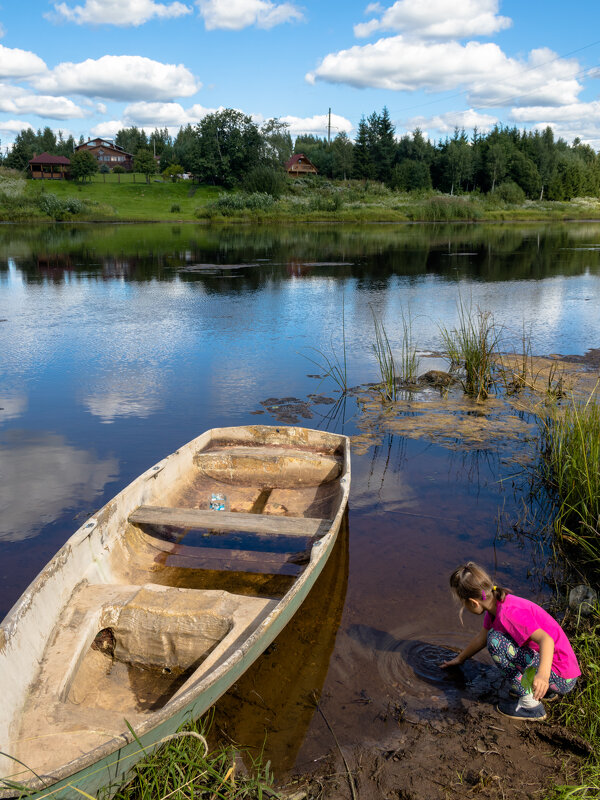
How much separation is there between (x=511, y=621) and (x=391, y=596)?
1.60 m

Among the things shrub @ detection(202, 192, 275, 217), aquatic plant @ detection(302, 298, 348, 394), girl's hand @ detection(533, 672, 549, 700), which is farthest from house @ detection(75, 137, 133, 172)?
girl's hand @ detection(533, 672, 549, 700)

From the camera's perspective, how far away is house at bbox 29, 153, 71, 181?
72562 mm

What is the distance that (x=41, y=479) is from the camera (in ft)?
23.6

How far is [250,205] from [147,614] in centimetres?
5322

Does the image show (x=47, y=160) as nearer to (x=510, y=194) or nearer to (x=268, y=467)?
(x=510, y=194)

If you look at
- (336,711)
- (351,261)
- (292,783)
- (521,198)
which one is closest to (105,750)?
(292,783)

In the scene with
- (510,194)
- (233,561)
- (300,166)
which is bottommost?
(233,561)

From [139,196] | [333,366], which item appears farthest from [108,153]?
[333,366]

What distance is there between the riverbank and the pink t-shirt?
169ft

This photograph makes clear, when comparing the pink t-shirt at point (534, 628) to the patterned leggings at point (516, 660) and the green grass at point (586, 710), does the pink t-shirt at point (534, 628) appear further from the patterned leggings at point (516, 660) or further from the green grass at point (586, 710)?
the green grass at point (586, 710)

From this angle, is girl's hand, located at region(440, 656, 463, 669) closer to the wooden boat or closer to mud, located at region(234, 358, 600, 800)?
mud, located at region(234, 358, 600, 800)

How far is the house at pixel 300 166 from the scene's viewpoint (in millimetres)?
79938

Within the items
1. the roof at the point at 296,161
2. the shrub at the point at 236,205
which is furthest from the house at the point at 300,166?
the shrub at the point at 236,205

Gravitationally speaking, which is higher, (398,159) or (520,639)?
(398,159)
